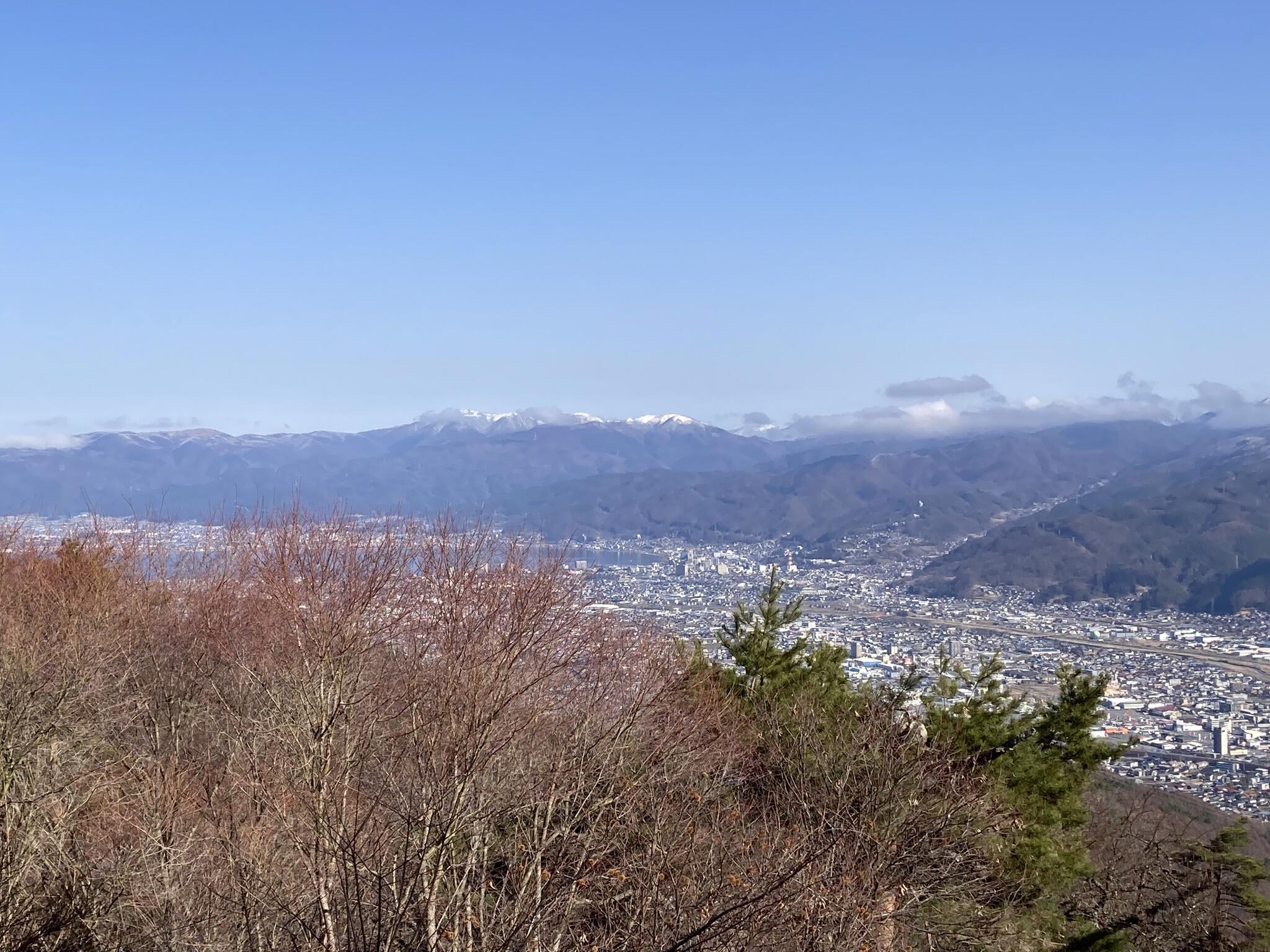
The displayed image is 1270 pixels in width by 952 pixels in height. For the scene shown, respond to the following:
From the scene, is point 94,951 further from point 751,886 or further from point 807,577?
point 807,577

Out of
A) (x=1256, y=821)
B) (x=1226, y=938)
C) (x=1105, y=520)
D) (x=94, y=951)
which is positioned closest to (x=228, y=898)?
(x=94, y=951)

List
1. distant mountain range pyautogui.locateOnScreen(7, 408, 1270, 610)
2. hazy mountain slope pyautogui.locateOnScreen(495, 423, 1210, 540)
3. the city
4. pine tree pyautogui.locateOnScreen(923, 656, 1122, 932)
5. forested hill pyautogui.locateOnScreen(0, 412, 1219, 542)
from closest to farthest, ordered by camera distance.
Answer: pine tree pyautogui.locateOnScreen(923, 656, 1122, 932)
the city
distant mountain range pyautogui.locateOnScreen(7, 408, 1270, 610)
forested hill pyautogui.locateOnScreen(0, 412, 1219, 542)
hazy mountain slope pyautogui.locateOnScreen(495, 423, 1210, 540)

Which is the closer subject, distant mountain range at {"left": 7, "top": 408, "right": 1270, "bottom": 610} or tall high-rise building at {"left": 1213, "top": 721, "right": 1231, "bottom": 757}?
tall high-rise building at {"left": 1213, "top": 721, "right": 1231, "bottom": 757}

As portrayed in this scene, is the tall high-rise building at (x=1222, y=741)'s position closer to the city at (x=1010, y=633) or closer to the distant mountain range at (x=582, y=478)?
the city at (x=1010, y=633)

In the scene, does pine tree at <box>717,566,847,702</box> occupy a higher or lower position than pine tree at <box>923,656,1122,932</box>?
higher

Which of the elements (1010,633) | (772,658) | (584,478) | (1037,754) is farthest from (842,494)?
(1037,754)

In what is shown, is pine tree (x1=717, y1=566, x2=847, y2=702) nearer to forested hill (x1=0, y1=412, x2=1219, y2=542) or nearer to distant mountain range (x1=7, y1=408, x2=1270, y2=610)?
distant mountain range (x1=7, y1=408, x2=1270, y2=610)

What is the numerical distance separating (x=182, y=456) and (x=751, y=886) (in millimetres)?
108775

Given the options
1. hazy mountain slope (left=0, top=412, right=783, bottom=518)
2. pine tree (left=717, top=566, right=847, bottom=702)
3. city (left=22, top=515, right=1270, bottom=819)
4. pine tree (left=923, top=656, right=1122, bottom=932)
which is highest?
hazy mountain slope (left=0, top=412, right=783, bottom=518)

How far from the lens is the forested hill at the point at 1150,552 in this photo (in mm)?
74562

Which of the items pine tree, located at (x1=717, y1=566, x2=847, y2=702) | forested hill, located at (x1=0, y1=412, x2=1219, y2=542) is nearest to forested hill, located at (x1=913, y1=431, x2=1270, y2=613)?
forested hill, located at (x1=0, y1=412, x2=1219, y2=542)

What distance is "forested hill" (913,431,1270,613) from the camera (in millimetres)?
A: 74562

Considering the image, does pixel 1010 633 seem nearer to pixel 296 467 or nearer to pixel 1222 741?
pixel 1222 741

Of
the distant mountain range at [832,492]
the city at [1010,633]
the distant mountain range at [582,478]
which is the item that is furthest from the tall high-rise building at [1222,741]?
the distant mountain range at [582,478]
